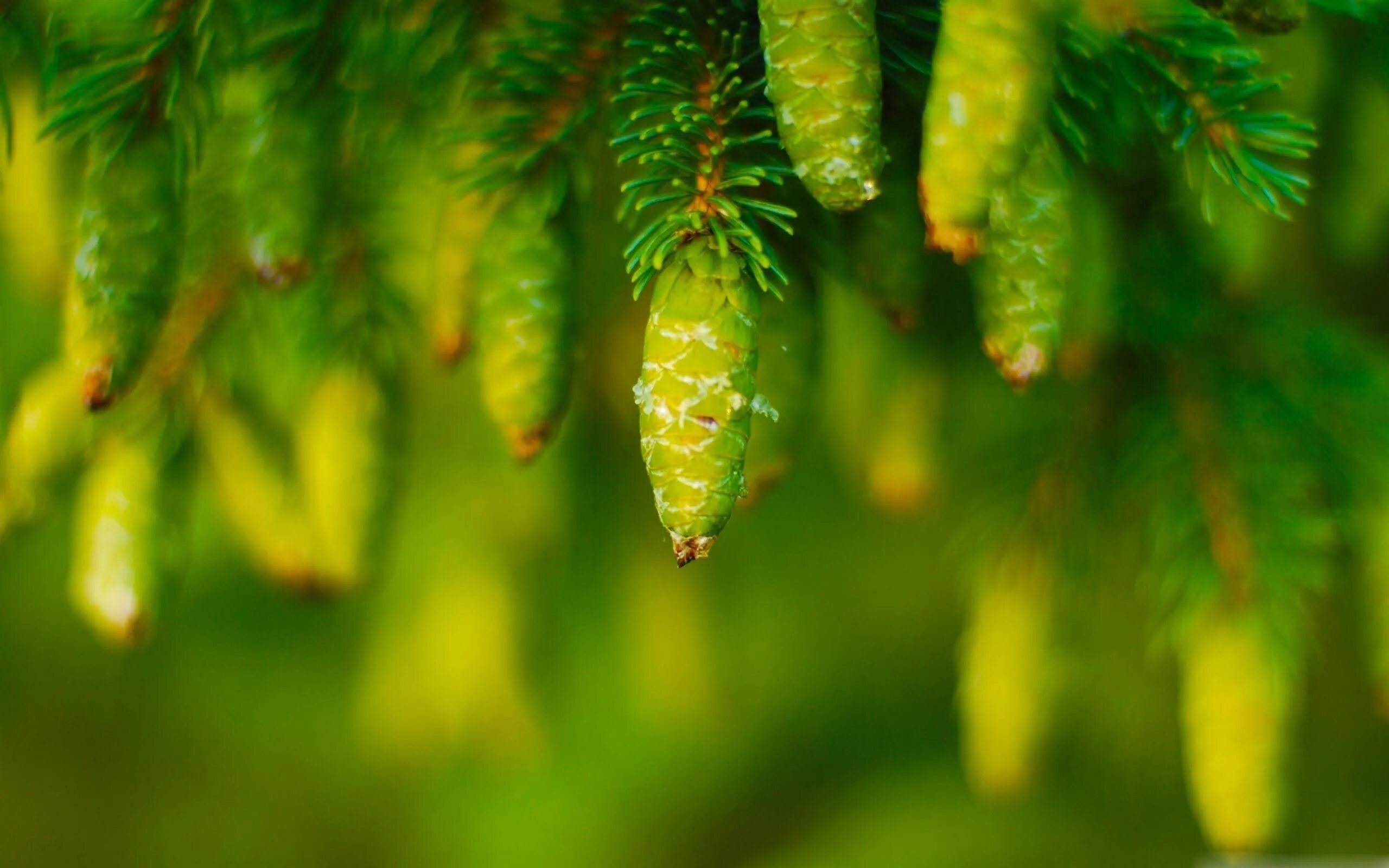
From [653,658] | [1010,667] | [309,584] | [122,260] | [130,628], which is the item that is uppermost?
[122,260]

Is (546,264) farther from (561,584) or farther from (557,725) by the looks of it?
(557,725)

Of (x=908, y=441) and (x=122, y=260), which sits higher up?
(x=122, y=260)

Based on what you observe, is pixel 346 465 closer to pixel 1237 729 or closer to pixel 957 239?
pixel 957 239

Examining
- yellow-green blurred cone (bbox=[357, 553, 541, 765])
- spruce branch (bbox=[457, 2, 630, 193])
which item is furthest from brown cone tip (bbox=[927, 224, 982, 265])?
yellow-green blurred cone (bbox=[357, 553, 541, 765])

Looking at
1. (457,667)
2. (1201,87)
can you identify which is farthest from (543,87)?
(457,667)

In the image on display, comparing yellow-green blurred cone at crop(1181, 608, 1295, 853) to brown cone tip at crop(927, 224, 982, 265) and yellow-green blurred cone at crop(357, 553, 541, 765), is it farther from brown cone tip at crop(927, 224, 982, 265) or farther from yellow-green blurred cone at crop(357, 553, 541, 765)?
yellow-green blurred cone at crop(357, 553, 541, 765)

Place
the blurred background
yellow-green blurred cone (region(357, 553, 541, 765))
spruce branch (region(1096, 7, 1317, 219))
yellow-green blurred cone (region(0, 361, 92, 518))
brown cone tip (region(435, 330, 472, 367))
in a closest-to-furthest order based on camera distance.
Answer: spruce branch (region(1096, 7, 1317, 219)), brown cone tip (region(435, 330, 472, 367)), yellow-green blurred cone (region(0, 361, 92, 518)), the blurred background, yellow-green blurred cone (region(357, 553, 541, 765))

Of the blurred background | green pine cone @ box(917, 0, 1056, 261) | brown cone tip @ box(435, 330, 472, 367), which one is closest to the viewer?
green pine cone @ box(917, 0, 1056, 261)
